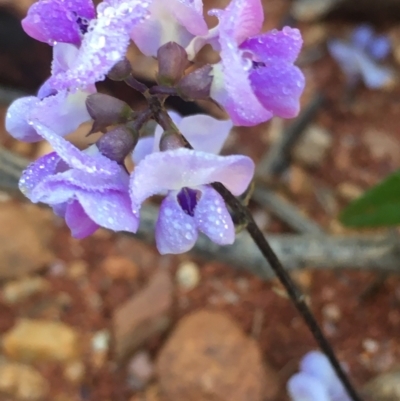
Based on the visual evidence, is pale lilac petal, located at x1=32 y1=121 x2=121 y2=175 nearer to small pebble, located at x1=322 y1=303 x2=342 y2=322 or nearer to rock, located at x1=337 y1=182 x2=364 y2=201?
small pebble, located at x1=322 y1=303 x2=342 y2=322

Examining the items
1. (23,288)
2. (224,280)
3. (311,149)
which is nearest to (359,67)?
(311,149)

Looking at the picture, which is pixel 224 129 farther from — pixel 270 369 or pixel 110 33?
pixel 270 369

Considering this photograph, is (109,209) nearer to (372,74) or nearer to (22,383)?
(22,383)

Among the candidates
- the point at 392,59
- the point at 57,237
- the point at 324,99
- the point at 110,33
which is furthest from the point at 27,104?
the point at 392,59

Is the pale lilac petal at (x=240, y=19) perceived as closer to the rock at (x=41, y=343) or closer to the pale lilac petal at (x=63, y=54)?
the pale lilac petal at (x=63, y=54)

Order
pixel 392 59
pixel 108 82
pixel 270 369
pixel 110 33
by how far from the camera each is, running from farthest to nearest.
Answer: pixel 392 59, pixel 108 82, pixel 270 369, pixel 110 33

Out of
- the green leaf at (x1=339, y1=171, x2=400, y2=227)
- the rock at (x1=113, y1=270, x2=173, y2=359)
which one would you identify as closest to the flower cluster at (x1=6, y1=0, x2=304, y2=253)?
the green leaf at (x1=339, y1=171, x2=400, y2=227)
